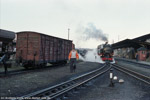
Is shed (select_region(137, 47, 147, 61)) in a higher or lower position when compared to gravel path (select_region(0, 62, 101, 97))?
higher

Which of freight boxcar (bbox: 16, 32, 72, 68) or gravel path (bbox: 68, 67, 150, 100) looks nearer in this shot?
gravel path (bbox: 68, 67, 150, 100)

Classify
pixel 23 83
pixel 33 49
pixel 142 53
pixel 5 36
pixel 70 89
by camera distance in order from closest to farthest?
1. pixel 70 89
2. pixel 23 83
3. pixel 33 49
4. pixel 5 36
5. pixel 142 53

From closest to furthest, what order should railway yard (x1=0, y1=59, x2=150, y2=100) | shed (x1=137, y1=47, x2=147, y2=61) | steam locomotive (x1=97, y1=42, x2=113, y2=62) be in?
railway yard (x1=0, y1=59, x2=150, y2=100) → steam locomotive (x1=97, y1=42, x2=113, y2=62) → shed (x1=137, y1=47, x2=147, y2=61)

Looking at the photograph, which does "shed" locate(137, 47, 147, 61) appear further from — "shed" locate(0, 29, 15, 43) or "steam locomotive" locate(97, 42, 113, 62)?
"shed" locate(0, 29, 15, 43)

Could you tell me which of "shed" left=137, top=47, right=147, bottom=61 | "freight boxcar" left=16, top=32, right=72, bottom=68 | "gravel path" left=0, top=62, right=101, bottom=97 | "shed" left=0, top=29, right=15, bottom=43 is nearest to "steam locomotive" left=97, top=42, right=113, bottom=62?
"freight boxcar" left=16, top=32, right=72, bottom=68

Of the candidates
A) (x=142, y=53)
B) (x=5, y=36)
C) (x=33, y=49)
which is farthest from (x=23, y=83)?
(x=142, y=53)

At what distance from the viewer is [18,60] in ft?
42.8

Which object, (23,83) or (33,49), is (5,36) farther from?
(23,83)

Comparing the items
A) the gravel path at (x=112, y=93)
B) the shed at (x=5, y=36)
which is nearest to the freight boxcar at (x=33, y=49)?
the shed at (x=5, y=36)

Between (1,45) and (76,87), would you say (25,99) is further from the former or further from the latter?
(1,45)

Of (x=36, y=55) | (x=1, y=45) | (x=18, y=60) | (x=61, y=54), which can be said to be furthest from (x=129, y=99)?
(x=1, y=45)

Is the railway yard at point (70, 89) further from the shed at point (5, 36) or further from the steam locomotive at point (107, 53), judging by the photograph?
the steam locomotive at point (107, 53)

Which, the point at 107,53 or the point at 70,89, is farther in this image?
the point at 107,53

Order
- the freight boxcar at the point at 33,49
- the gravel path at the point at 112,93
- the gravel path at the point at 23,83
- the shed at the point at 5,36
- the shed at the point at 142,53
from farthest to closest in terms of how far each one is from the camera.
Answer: the shed at the point at 142,53 → the shed at the point at 5,36 → the freight boxcar at the point at 33,49 → the gravel path at the point at 23,83 → the gravel path at the point at 112,93
